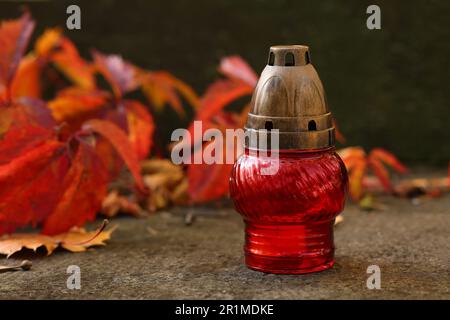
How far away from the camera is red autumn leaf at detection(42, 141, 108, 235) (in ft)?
5.16

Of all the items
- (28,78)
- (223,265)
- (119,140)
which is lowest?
(223,265)

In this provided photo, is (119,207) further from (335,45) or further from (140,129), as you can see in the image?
(335,45)

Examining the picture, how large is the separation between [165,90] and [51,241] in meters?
0.75

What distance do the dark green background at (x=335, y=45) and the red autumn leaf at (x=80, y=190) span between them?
3.37 feet

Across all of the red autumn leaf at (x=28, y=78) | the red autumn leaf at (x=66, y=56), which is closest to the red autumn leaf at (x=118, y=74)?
the red autumn leaf at (x=66, y=56)

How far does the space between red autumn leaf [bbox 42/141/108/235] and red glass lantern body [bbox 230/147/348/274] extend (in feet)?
1.10

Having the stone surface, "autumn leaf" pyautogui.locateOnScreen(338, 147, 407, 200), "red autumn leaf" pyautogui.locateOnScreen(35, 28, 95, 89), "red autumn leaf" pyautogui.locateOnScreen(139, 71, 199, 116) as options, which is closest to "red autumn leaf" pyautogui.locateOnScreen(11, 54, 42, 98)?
"red autumn leaf" pyautogui.locateOnScreen(35, 28, 95, 89)

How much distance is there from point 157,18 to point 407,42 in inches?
33.6

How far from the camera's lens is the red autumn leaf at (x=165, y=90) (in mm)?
2203

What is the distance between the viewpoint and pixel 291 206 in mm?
1354

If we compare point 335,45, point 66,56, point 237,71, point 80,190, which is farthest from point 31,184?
point 335,45

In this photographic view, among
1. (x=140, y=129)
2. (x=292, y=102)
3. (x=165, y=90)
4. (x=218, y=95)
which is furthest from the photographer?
(x=165, y=90)

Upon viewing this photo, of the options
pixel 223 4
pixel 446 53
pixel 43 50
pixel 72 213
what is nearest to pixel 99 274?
pixel 72 213
